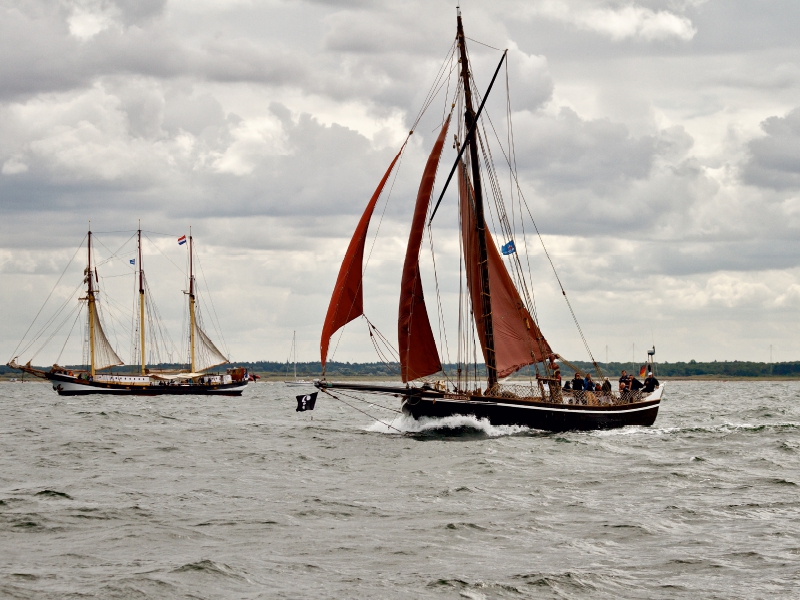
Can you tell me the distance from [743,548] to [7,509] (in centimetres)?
1552

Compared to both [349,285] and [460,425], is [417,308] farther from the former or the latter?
[460,425]

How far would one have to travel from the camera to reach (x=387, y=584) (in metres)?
16.3

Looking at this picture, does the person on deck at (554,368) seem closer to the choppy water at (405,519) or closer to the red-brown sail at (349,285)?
the choppy water at (405,519)

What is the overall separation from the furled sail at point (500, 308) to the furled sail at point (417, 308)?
10.3 ft

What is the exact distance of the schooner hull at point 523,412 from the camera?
41.9 m

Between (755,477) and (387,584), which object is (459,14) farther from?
(387,584)

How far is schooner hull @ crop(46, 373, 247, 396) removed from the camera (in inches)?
4345

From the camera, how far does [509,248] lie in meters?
44.4

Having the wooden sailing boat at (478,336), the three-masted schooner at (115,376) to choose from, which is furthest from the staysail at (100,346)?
the wooden sailing boat at (478,336)

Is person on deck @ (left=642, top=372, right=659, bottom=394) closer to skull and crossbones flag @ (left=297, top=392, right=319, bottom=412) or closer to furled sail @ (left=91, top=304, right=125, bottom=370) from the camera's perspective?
skull and crossbones flag @ (left=297, top=392, right=319, bottom=412)

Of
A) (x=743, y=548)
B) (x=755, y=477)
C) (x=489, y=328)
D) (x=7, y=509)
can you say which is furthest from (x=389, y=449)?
(x=743, y=548)

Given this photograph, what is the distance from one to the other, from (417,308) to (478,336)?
4283 millimetres

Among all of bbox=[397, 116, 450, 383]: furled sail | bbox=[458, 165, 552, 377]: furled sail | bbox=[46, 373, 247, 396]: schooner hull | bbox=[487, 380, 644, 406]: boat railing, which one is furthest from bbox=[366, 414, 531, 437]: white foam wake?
bbox=[46, 373, 247, 396]: schooner hull

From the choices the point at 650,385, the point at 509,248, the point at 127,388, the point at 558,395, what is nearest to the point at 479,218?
the point at 509,248
